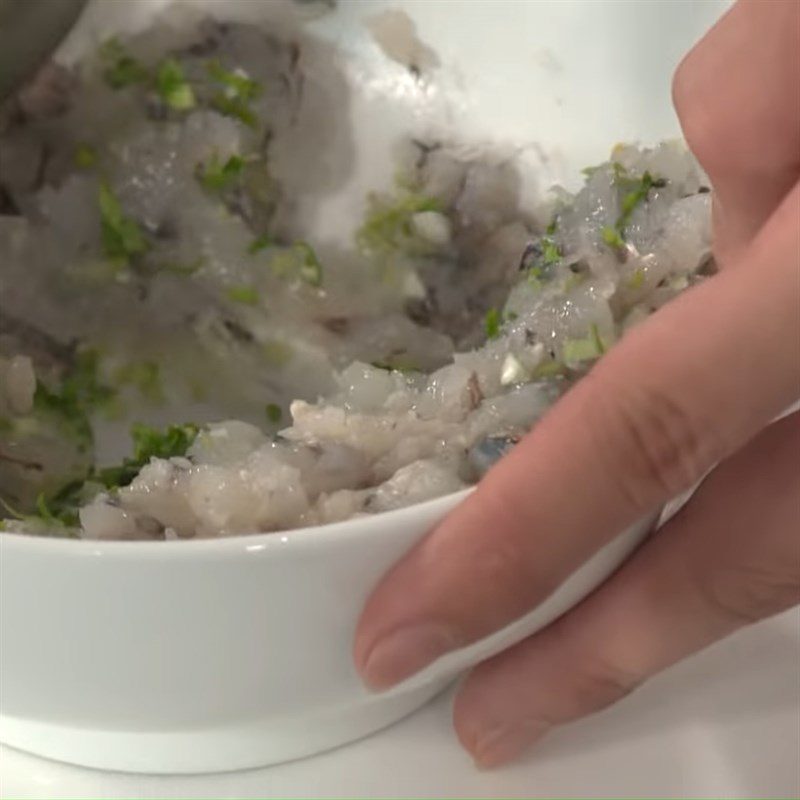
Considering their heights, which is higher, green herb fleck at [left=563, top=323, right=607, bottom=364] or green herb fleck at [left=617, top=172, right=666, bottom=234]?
green herb fleck at [left=617, top=172, right=666, bottom=234]

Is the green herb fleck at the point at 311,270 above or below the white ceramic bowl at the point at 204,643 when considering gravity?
below

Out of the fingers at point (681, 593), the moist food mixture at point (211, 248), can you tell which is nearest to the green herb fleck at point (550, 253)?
the moist food mixture at point (211, 248)

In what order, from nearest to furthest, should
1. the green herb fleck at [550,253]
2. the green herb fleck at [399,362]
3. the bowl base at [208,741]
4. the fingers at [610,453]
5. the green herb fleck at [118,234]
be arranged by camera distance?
the fingers at [610,453]
the bowl base at [208,741]
the green herb fleck at [550,253]
the green herb fleck at [399,362]
the green herb fleck at [118,234]

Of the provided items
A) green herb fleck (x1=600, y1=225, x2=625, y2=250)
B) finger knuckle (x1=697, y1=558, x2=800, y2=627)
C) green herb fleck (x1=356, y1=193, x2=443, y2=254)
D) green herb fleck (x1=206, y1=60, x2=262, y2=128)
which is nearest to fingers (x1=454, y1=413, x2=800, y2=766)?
finger knuckle (x1=697, y1=558, x2=800, y2=627)

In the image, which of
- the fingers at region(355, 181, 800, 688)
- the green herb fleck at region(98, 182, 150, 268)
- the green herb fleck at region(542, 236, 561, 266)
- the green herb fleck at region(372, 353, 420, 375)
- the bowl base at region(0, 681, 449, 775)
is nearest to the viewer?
the fingers at region(355, 181, 800, 688)

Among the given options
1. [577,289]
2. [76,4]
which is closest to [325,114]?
[76,4]

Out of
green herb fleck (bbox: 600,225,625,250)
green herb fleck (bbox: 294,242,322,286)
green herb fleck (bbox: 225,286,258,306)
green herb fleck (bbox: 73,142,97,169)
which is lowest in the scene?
green herb fleck (bbox: 225,286,258,306)

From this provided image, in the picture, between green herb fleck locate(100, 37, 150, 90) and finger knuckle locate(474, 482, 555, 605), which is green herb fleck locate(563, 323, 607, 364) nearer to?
finger knuckle locate(474, 482, 555, 605)

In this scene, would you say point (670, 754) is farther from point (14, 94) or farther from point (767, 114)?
point (14, 94)

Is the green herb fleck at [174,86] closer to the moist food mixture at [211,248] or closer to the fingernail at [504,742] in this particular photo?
the moist food mixture at [211,248]
